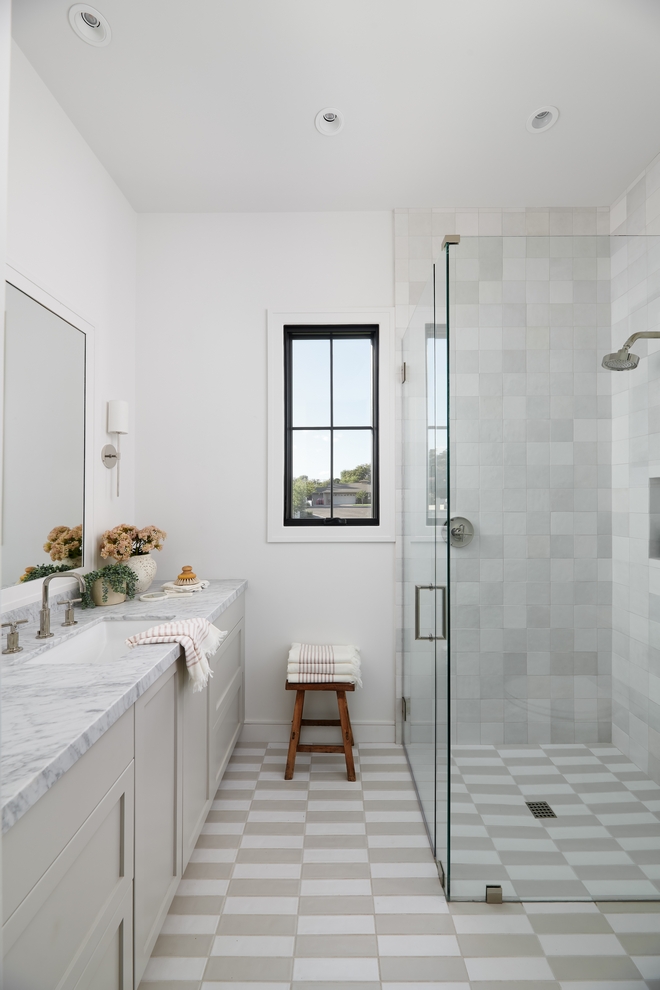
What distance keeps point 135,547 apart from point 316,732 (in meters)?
1.30

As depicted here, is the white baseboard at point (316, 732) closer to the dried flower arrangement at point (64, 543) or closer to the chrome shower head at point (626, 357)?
the dried flower arrangement at point (64, 543)

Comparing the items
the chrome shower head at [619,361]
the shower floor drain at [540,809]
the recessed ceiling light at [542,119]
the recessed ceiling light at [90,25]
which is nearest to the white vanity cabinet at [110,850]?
the shower floor drain at [540,809]

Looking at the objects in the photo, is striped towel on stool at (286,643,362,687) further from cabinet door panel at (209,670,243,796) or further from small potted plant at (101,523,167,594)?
→ small potted plant at (101,523,167,594)

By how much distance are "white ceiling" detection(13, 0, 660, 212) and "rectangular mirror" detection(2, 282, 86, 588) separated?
A: 2.81ft

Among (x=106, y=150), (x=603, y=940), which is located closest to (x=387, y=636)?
(x=603, y=940)

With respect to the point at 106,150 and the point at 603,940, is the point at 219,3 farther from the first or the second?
the point at 603,940

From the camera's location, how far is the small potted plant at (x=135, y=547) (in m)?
2.38

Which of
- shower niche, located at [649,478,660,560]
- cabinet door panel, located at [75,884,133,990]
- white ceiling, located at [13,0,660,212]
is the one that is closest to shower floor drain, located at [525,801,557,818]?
shower niche, located at [649,478,660,560]

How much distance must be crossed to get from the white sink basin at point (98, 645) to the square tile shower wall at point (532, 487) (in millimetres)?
1031

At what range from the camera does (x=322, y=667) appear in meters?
2.53

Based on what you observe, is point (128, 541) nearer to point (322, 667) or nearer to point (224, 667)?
point (224, 667)

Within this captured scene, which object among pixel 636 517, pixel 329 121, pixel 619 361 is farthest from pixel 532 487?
pixel 329 121

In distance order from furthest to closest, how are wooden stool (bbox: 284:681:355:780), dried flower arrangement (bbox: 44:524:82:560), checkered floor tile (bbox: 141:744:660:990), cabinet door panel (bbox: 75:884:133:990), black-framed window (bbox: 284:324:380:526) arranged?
black-framed window (bbox: 284:324:380:526), wooden stool (bbox: 284:681:355:780), dried flower arrangement (bbox: 44:524:82:560), checkered floor tile (bbox: 141:744:660:990), cabinet door panel (bbox: 75:884:133:990)

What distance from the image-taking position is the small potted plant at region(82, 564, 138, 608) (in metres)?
2.24
